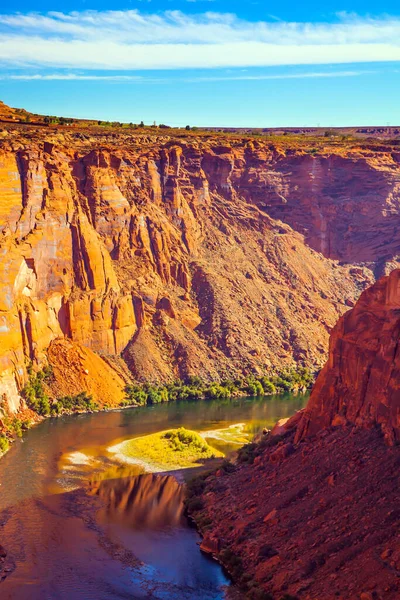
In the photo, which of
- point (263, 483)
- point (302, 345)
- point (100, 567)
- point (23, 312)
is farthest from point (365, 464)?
point (302, 345)

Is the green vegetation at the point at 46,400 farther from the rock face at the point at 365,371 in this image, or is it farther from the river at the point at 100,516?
the rock face at the point at 365,371

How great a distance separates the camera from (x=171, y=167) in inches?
4429

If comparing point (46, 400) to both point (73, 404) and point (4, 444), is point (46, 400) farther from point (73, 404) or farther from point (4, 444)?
point (4, 444)

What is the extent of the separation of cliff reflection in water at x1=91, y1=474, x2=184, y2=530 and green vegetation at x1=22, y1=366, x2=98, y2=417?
19.6 metres

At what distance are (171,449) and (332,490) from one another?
1076 inches

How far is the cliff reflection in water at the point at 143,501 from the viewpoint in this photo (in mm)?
59625

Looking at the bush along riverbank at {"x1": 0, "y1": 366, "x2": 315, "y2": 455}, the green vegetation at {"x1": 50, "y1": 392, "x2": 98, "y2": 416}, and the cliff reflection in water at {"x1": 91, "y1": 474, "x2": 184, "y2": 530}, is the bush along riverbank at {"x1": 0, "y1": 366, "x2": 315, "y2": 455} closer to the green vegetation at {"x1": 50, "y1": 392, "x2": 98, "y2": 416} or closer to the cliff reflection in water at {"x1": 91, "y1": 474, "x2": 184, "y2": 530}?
the green vegetation at {"x1": 50, "y1": 392, "x2": 98, "y2": 416}

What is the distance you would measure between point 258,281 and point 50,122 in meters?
31.4

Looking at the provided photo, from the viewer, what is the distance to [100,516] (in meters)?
60.6

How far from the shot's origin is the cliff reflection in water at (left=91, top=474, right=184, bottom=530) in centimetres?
5962

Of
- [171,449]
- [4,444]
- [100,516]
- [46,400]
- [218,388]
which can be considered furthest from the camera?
[218,388]

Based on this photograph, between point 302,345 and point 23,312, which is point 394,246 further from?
point 23,312

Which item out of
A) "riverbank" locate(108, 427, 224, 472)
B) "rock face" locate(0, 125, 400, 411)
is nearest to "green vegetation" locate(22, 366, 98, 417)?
"rock face" locate(0, 125, 400, 411)

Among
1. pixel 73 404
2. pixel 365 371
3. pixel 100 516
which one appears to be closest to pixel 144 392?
pixel 73 404
